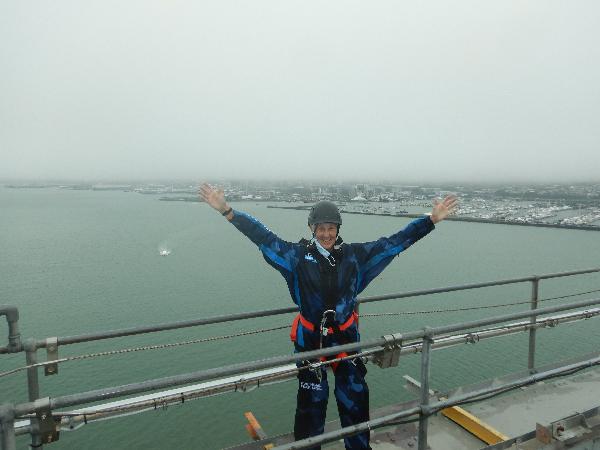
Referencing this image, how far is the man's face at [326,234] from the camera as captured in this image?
3090 millimetres

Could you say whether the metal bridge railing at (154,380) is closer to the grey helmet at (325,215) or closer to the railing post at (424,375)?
the railing post at (424,375)

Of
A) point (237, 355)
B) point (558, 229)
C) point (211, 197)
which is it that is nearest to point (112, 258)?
point (237, 355)

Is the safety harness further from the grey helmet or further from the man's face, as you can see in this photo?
the grey helmet

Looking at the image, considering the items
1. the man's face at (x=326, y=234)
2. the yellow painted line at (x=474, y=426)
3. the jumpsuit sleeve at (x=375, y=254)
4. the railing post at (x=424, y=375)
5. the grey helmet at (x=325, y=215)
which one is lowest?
the yellow painted line at (x=474, y=426)

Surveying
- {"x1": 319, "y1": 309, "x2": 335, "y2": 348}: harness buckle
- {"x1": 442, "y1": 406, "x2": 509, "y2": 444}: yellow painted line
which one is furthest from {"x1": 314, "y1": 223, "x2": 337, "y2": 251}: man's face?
{"x1": 442, "y1": 406, "x2": 509, "y2": 444}: yellow painted line

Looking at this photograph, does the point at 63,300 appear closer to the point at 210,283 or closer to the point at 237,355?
the point at 210,283

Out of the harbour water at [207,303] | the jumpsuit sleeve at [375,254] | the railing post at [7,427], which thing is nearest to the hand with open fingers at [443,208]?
the jumpsuit sleeve at [375,254]

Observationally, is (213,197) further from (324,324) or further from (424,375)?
(424,375)

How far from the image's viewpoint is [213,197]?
328 cm

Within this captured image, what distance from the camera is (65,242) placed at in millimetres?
53969

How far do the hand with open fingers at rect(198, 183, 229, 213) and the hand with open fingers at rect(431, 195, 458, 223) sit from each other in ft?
5.22

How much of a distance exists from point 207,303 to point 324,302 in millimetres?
25092

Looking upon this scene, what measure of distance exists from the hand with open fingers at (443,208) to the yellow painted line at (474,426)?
1.54 m

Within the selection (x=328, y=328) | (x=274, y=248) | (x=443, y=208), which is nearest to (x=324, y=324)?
(x=328, y=328)
